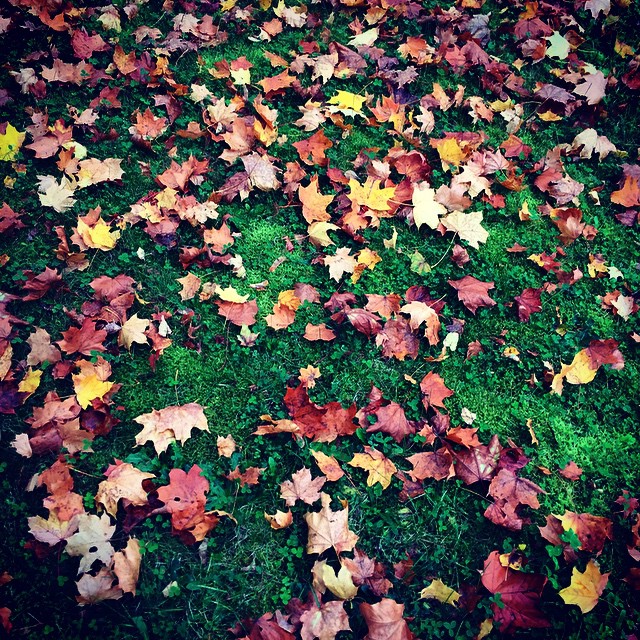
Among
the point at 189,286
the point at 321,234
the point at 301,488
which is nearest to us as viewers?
the point at 301,488

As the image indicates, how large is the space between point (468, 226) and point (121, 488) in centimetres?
255

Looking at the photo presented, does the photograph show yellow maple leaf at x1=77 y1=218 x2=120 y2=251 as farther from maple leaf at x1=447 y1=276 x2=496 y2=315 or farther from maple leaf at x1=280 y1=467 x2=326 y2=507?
maple leaf at x1=447 y1=276 x2=496 y2=315

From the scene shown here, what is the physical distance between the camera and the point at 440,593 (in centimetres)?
222

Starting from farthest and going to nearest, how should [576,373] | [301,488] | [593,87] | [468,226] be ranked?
[593,87]
[468,226]
[576,373]
[301,488]

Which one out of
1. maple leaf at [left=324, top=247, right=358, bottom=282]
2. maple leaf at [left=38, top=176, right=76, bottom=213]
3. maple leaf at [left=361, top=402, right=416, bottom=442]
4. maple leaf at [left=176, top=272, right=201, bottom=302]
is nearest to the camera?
maple leaf at [left=361, top=402, right=416, bottom=442]

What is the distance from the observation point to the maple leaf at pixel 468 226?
3.33 metres

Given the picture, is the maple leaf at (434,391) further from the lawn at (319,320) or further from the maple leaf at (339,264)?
the maple leaf at (339,264)

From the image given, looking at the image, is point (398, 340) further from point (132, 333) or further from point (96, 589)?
Answer: point (96, 589)

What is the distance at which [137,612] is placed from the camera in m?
2.13

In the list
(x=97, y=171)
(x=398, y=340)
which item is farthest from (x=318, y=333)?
(x=97, y=171)

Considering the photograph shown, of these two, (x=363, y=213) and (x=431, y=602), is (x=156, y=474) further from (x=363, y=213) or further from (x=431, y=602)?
(x=363, y=213)

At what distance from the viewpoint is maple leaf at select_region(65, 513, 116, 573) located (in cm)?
218

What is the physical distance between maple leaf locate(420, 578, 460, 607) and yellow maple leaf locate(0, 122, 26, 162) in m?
3.59

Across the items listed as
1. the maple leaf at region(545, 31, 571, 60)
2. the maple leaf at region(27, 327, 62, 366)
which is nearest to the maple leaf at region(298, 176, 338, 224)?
the maple leaf at region(27, 327, 62, 366)
